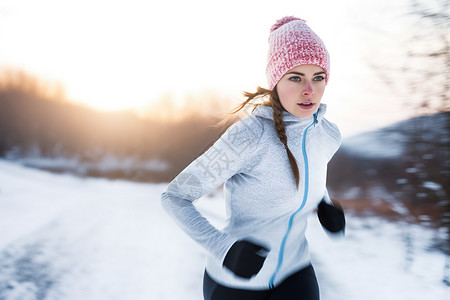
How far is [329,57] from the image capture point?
57.1 inches

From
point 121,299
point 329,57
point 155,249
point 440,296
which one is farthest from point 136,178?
point 329,57

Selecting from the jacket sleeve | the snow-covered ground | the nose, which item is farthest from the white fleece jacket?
the snow-covered ground

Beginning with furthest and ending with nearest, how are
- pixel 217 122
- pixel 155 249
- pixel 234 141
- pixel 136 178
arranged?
pixel 136 178, pixel 155 249, pixel 217 122, pixel 234 141

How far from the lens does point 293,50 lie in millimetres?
1370

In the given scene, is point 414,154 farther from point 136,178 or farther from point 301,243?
point 136,178

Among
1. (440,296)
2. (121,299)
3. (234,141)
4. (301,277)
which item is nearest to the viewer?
(234,141)

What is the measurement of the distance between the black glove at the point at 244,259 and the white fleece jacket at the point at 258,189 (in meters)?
0.03

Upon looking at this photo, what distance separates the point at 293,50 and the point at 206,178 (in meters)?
0.68

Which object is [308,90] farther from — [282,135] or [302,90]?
[282,135]

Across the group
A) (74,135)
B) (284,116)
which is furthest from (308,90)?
(74,135)

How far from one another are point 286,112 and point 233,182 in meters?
0.37

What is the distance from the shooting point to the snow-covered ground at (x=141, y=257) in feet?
9.32

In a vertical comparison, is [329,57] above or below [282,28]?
below

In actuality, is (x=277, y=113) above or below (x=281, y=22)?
below
